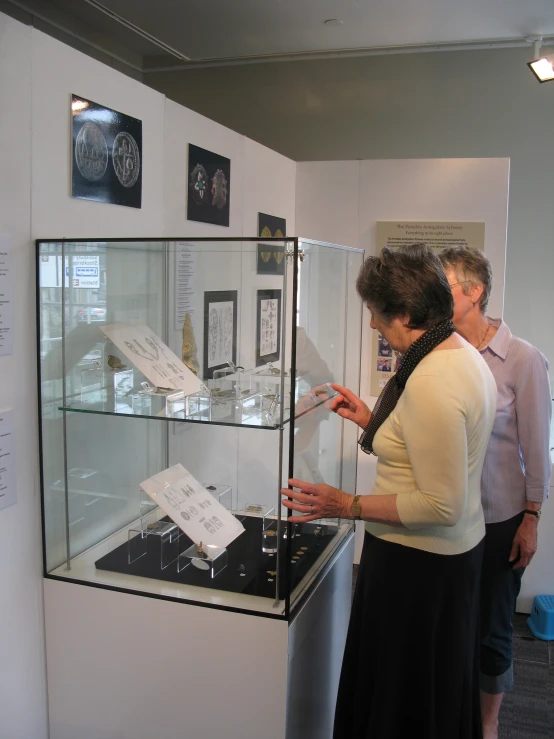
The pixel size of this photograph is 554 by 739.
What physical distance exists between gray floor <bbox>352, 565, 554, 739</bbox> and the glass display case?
1.31 metres

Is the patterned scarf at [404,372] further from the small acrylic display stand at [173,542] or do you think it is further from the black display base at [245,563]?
the small acrylic display stand at [173,542]

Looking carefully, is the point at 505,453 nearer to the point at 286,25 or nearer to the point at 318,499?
the point at 318,499

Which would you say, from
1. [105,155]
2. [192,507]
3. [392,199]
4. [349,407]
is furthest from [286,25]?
[192,507]

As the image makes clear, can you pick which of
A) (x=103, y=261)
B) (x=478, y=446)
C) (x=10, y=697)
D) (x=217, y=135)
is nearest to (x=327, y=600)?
(x=478, y=446)

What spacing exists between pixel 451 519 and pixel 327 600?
72 centimetres

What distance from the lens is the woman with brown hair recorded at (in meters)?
1.59

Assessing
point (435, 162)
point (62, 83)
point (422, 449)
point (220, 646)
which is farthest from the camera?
point (435, 162)

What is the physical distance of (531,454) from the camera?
2260mm

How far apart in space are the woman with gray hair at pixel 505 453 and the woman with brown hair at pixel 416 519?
1.56 ft

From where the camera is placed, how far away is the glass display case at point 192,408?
1797 mm

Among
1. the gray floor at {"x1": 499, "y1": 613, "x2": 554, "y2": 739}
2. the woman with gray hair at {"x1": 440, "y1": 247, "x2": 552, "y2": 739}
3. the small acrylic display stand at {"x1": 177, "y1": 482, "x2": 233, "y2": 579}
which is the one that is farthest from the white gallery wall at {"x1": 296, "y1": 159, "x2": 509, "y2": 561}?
the small acrylic display stand at {"x1": 177, "y1": 482, "x2": 233, "y2": 579}

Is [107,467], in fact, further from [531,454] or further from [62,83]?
[531,454]

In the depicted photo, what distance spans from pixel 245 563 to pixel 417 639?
0.52 metres

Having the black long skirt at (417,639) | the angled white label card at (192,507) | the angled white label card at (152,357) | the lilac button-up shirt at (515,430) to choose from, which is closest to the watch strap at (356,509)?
the black long skirt at (417,639)
